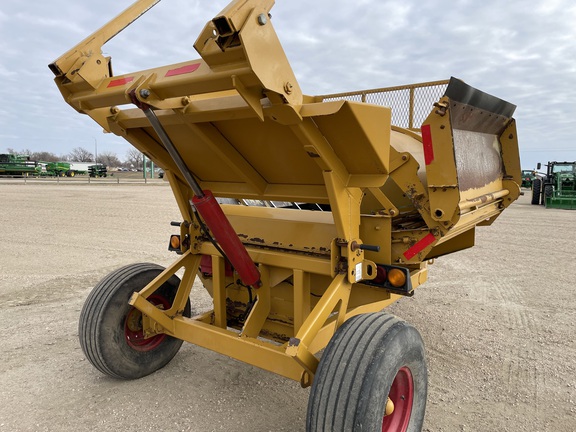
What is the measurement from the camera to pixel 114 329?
3090 mm

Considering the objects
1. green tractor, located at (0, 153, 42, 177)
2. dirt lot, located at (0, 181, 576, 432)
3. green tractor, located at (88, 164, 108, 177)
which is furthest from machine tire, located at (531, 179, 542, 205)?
green tractor, located at (88, 164, 108, 177)

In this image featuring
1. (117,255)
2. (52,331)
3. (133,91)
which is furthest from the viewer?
(117,255)

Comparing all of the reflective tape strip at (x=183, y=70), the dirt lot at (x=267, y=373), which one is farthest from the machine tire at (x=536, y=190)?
the reflective tape strip at (x=183, y=70)

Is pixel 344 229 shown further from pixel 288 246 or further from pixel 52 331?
pixel 52 331

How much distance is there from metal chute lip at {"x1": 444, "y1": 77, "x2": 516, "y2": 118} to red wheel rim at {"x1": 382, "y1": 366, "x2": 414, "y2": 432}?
1760 millimetres

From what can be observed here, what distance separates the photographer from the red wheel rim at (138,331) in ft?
10.6

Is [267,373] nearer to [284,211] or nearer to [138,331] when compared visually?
[138,331]

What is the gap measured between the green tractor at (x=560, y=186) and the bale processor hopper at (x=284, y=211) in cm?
1536

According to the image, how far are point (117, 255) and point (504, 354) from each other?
6.14 meters

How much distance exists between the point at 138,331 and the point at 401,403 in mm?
2050

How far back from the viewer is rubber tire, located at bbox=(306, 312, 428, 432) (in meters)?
1.98

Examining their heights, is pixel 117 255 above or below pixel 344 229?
below

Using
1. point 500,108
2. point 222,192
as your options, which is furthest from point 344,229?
point 500,108

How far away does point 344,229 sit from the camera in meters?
2.48
